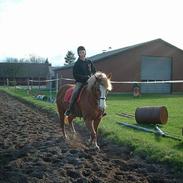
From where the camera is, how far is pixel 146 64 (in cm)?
4125

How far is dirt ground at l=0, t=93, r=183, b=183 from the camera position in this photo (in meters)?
6.12

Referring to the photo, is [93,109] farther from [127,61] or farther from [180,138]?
[127,61]

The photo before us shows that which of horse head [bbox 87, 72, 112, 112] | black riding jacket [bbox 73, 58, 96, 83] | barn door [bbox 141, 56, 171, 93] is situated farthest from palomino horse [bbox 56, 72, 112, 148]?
barn door [bbox 141, 56, 171, 93]

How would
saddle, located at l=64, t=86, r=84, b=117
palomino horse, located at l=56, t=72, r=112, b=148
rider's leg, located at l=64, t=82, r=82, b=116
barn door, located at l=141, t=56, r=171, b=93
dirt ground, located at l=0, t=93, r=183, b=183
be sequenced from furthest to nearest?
1. barn door, located at l=141, t=56, r=171, b=93
2. saddle, located at l=64, t=86, r=84, b=117
3. rider's leg, located at l=64, t=82, r=82, b=116
4. palomino horse, located at l=56, t=72, r=112, b=148
5. dirt ground, located at l=0, t=93, r=183, b=183

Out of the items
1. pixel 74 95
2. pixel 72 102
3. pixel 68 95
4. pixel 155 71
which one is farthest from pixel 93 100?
pixel 155 71

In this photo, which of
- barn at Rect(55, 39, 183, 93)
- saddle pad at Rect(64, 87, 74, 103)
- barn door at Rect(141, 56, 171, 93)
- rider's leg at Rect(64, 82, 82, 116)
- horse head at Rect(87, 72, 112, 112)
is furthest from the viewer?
barn door at Rect(141, 56, 171, 93)

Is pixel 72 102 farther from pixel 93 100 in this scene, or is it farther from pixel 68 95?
pixel 93 100

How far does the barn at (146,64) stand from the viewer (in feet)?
131

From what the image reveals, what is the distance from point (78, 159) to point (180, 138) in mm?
3317

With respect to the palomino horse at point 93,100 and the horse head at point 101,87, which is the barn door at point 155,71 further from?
the horse head at point 101,87

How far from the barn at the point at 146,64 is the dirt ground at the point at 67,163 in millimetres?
29951

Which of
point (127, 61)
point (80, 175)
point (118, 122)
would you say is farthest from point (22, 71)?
point (80, 175)

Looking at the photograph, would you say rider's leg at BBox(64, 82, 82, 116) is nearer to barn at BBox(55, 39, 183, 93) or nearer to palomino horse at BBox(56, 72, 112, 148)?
palomino horse at BBox(56, 72, 112, 148)

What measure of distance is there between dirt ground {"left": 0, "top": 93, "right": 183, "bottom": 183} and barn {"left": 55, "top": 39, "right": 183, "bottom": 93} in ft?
98.3
